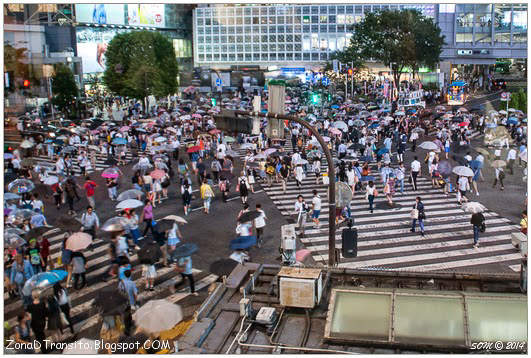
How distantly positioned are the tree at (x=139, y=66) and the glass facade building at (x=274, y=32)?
44.3 metres

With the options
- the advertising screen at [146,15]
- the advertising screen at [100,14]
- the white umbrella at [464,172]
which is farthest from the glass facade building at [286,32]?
the white umbrella at [464,172]

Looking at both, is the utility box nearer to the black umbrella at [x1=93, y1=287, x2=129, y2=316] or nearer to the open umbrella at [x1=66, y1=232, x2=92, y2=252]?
the black umbrella at [x1=93, y1=287, x2=129, y2=316]

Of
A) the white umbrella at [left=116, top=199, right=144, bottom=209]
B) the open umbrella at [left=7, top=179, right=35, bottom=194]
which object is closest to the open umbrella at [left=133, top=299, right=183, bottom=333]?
the white umbrella at [left=116, top=199, right=144, bottom=209]

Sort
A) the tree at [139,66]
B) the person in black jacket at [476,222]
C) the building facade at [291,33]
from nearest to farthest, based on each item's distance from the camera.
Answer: the person in black jacket at [476,222] → the tree at [139,66] → the building facade at [291,33]

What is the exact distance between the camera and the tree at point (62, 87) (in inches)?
2077

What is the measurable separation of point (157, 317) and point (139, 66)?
48813 mm

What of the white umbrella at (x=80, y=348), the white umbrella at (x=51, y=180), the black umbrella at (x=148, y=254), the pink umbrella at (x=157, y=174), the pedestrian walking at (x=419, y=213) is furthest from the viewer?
the pink umbrella at (x=157, y=174)

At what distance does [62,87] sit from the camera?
5291cm

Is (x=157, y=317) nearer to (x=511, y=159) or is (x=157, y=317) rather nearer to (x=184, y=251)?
(x=184, y=251)

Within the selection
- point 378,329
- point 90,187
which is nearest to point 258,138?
point 90,187

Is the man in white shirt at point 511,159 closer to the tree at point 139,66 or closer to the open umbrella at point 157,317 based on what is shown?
the open umbrella at point 157,317

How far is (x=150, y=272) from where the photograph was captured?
14250 mm

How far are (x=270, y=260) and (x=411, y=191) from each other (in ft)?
35.2

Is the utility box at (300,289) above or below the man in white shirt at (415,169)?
above
